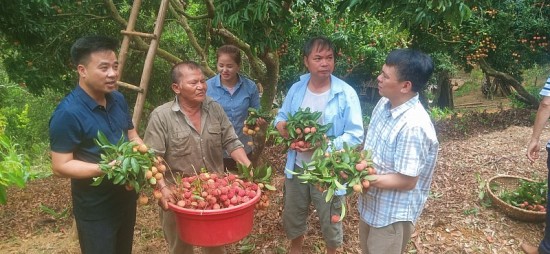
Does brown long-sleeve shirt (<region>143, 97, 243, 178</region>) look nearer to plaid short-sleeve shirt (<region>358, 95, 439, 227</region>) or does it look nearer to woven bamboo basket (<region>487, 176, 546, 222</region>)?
plaid short-sleeve shirt (<region>358, 95, 439, 227</region>)

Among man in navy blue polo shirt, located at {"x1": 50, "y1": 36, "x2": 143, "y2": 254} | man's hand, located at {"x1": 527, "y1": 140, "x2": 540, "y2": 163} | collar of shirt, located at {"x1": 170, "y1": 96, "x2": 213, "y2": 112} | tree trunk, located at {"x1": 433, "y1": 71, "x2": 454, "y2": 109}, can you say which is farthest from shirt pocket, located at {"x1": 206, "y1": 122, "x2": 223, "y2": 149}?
tree trunk, located at {"x1": 433, "y1": 71, "x2": 454, "y2": 109}

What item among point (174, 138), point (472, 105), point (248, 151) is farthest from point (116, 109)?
point (472, 105)

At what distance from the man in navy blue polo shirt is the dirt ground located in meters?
1.51

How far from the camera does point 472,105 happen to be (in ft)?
51.0

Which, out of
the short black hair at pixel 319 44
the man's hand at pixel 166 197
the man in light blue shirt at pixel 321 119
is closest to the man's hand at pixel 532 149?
the man in light blue shirt at pixel 321 119

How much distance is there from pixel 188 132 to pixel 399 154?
1274 millimetres

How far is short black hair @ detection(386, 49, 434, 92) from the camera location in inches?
80.1

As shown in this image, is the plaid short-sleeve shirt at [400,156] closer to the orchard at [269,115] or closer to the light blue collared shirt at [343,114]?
the orchard at [269,115]

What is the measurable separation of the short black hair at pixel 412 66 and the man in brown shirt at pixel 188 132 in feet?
3.81

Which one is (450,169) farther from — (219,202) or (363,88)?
(363,88)

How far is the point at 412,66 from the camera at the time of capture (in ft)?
6.66

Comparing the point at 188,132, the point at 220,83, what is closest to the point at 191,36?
the point at 220,83

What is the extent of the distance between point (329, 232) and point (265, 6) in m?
1.62

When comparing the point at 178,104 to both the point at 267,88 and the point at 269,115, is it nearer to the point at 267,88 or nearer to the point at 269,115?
the point at 269,115
